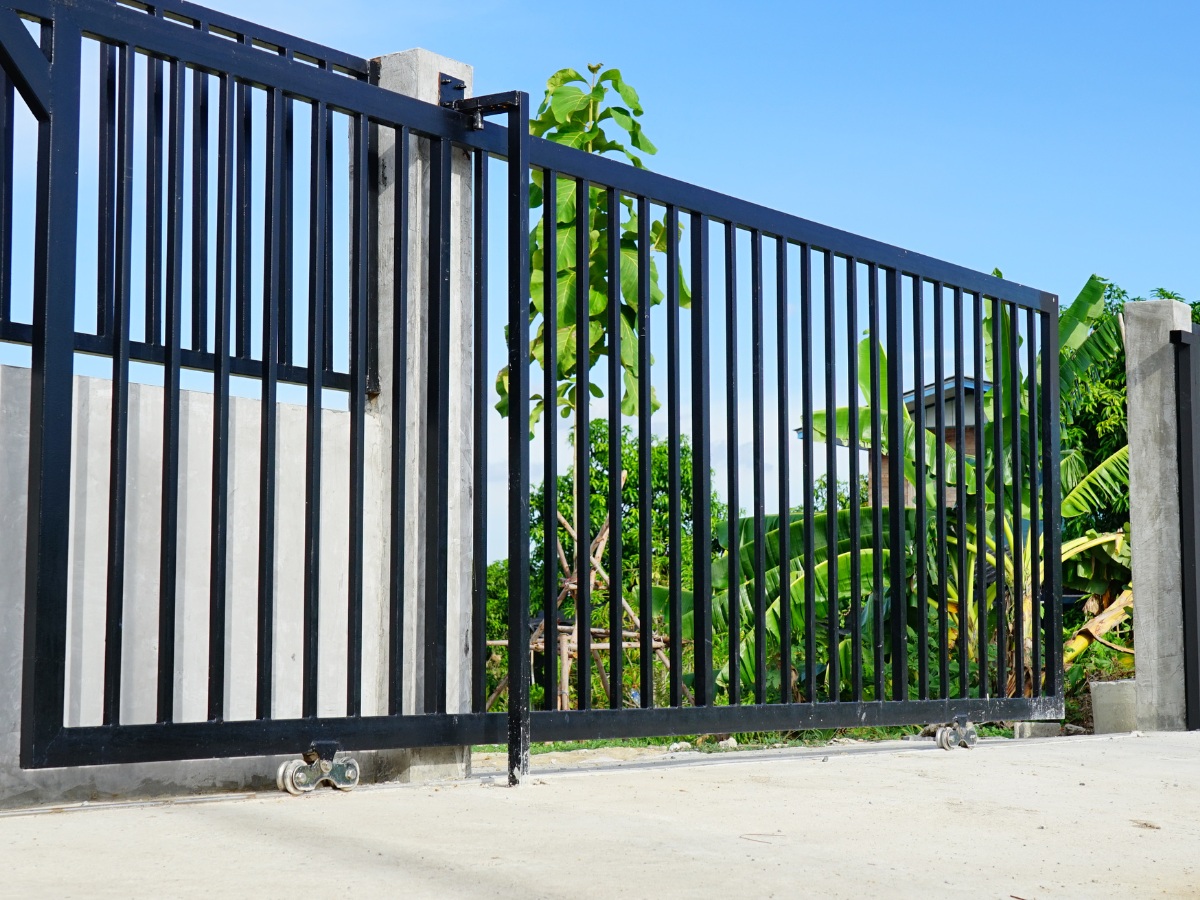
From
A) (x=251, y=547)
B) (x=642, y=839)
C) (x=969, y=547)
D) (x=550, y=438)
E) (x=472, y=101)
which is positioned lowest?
(x=642, y=839)

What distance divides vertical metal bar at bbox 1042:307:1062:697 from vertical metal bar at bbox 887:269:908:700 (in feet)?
3.50

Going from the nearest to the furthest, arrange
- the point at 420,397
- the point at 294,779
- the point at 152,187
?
the point at 294,779 → the point at 152,187 → the point at 420,397

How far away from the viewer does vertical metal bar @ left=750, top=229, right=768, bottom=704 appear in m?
4.50

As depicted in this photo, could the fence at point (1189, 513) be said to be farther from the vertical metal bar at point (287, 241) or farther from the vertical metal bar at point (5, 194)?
the vertical metal bar at point (5, 194)

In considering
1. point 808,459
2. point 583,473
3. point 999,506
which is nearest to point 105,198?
point 583,473

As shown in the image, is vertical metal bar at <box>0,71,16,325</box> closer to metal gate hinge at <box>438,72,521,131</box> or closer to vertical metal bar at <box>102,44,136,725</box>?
vertical metal bar at <box>102,44,136,725</box>

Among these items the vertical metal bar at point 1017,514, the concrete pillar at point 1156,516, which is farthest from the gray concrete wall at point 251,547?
the concrete pillar at point 1156,516

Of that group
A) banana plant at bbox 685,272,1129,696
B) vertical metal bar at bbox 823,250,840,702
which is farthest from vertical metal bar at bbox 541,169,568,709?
banana plant at bbox 685,272,1129,696

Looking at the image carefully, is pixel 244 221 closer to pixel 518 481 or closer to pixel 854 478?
pixel 518 481

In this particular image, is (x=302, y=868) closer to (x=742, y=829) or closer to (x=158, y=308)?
(x=742, y=829)

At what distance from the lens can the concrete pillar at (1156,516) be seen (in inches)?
264

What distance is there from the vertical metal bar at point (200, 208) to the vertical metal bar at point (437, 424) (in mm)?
636

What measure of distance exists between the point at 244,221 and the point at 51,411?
0.86 meters

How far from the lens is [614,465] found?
4086mm
